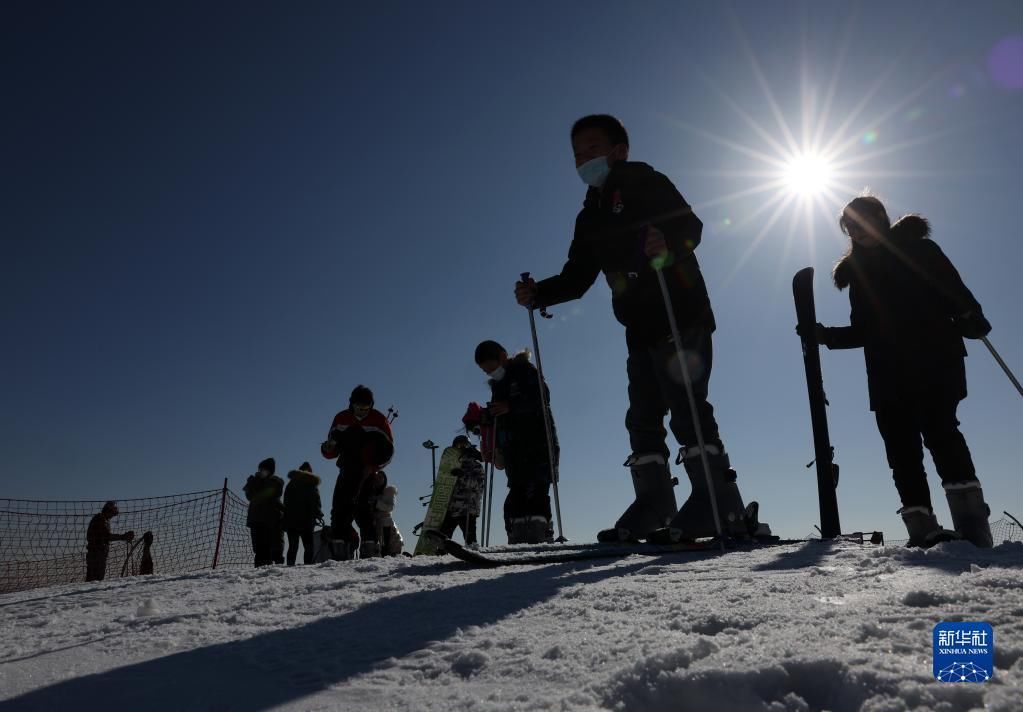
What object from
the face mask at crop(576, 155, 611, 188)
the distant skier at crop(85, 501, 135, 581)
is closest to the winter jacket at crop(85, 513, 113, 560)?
the distant skier at crop(85, 501, 135, 581)

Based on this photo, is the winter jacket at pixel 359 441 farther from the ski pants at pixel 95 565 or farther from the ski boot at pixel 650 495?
the ski pants at pixel 95 565

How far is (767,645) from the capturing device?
1.21 m

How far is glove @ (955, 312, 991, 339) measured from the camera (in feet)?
11.7

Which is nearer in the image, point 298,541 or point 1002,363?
point 1002,363

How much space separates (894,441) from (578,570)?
85.0 inches

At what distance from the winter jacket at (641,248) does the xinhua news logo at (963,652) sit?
2849 mm

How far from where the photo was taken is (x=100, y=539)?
8.41 meters

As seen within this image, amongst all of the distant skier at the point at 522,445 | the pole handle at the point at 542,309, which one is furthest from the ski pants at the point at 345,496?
the pole handle at the point at 542,309

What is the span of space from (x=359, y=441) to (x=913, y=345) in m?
4.66

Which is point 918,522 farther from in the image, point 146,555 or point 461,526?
Result: point 146,555

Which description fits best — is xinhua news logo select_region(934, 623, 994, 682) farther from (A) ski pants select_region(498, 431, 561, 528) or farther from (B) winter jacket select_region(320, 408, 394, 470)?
(B) winter jacket select_region(320, 408, 394, 470)

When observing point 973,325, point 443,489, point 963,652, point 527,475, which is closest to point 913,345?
point 973,325

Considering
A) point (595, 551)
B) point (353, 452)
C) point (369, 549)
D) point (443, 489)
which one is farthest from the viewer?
point (443, 489)

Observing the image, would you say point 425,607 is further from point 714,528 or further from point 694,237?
point 694,237
